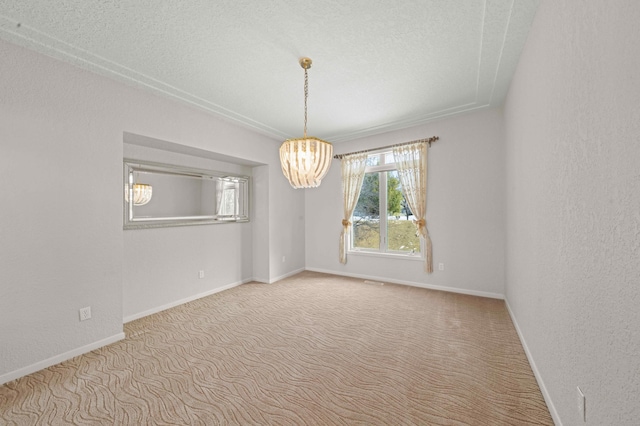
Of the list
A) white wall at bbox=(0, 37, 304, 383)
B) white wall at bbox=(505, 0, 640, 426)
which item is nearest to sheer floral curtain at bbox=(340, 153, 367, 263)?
white wall at bbox=(505, 0, 640, 426)

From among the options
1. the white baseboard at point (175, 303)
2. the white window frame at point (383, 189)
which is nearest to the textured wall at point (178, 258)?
the white baseboard at point (175, 303)

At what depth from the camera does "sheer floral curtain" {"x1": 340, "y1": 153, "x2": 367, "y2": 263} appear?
15.6ft

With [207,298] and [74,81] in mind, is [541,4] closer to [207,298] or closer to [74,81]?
[74,81]

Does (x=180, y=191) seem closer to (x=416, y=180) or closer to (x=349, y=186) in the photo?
(x=349, y=186)

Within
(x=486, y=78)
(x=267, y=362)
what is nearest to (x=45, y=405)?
(x=267, y=362)

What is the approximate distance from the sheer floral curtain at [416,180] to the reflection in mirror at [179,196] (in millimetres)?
2923

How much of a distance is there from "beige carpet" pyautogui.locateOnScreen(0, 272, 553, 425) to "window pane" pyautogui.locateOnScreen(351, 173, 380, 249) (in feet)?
5.77

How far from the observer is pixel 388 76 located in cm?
272

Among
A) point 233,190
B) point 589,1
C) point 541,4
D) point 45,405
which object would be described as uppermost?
point 541,4

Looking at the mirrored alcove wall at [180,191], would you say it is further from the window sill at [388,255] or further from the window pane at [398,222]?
the window pane at [398,222]

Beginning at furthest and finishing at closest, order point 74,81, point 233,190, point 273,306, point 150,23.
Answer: point 233,190, point 273,306, point 74,81, point 150,23

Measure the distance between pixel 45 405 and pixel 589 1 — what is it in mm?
3972

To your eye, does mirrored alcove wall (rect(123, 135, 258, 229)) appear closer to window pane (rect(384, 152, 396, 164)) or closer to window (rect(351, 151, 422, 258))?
window (rect(351, 151, 422, 258))

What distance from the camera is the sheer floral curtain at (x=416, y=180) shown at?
409cm
